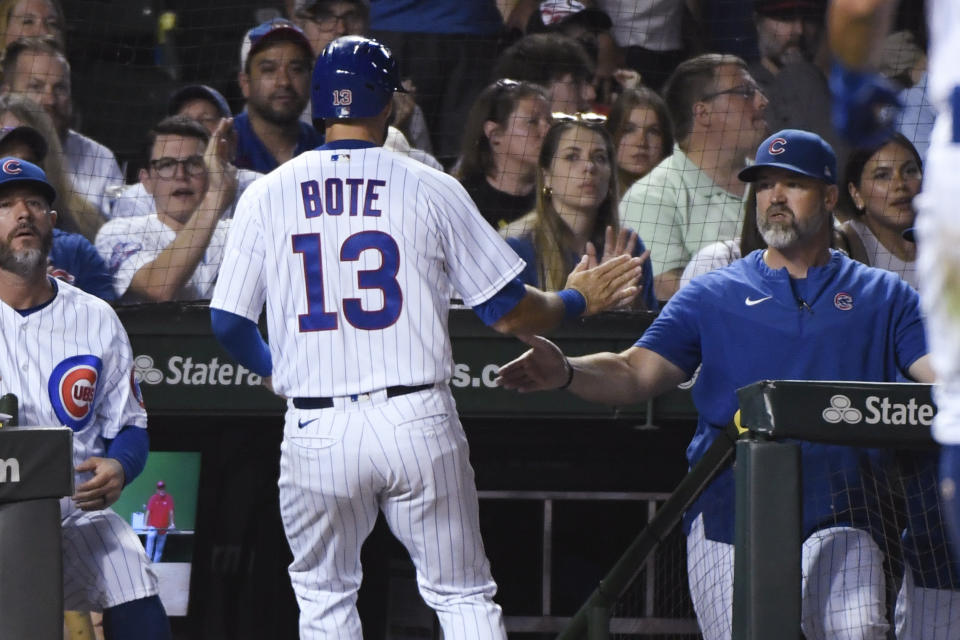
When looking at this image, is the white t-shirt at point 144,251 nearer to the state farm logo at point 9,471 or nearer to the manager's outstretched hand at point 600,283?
the manager's outstretched hand at point 600,283

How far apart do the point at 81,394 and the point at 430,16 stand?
105 inches

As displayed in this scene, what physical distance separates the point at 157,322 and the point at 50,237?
3.68 ft

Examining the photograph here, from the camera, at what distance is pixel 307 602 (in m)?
2.94

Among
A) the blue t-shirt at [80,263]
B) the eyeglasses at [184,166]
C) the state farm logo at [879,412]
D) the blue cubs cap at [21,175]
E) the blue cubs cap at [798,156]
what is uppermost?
the eyeglasses at [184,166]

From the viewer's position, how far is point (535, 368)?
10.6 feet

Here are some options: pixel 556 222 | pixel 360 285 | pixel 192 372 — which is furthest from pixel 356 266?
pixel 556 222

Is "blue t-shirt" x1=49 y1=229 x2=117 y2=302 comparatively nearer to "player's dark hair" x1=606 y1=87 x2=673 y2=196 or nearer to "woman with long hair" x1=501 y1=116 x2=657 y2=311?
"woman with long hair" x1=501 y1=116 x2=657 y2=311

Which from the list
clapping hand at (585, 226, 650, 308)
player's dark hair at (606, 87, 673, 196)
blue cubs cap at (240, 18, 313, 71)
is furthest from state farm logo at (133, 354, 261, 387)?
player's dark hair at (606, 87, 673, 196)

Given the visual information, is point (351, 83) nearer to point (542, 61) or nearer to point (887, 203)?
point (542, 61)

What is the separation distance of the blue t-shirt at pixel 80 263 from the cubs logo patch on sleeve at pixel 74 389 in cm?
116

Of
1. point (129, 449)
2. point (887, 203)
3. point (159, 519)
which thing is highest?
point (887, 203)

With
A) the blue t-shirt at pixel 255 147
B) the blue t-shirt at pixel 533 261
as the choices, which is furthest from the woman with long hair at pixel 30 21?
the blue t-shirt at pixel 533 261

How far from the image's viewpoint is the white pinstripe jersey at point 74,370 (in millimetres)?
3510

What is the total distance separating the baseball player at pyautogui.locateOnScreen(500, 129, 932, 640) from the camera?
3068 mm
